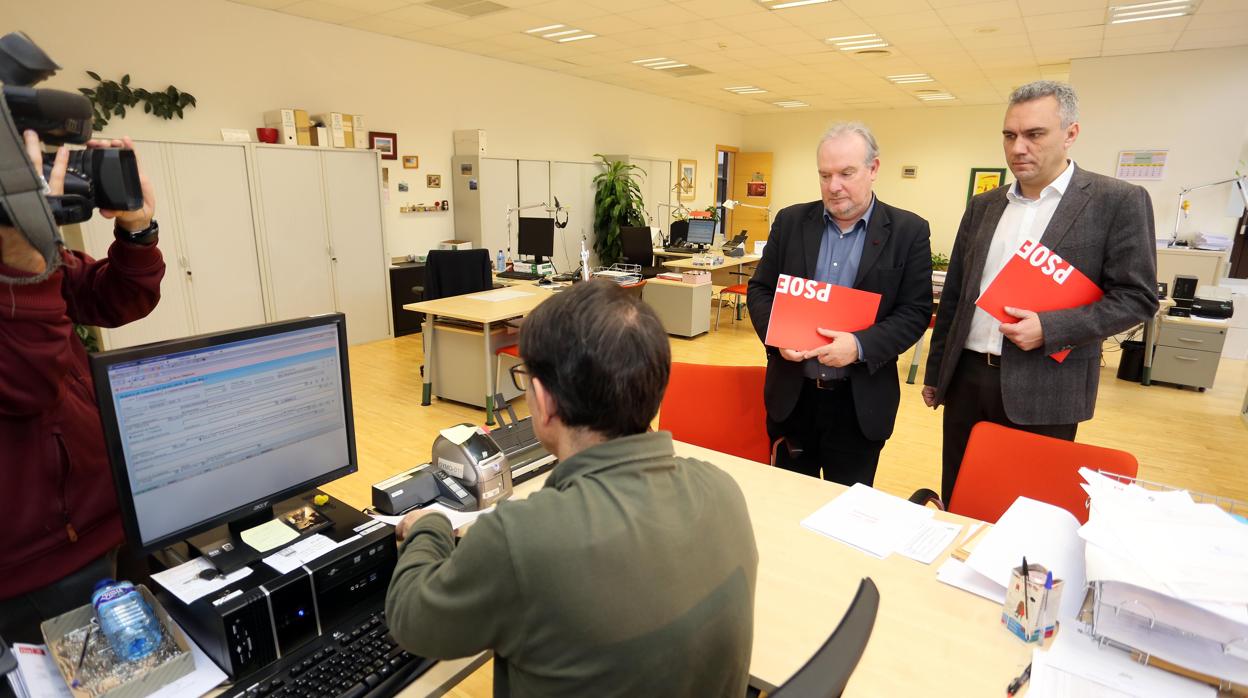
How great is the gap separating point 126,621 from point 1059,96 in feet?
8.18

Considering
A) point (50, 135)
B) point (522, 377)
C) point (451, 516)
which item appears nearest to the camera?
point (50, 135)

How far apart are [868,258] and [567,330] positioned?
56.5 inches

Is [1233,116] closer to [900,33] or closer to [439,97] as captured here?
[900,33]

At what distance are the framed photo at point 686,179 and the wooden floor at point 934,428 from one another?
19.9ft

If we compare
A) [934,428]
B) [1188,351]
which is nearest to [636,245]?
[934,428]

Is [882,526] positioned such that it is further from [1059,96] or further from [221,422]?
[221,422]

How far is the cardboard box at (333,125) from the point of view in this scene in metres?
5.75

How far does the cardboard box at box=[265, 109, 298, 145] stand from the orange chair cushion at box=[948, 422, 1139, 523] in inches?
229

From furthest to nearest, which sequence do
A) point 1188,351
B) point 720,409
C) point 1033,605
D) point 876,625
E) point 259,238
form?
point 259,238, point 1188,351, point 720,409, point 876,625, point 1033,605

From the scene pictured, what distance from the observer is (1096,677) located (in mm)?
1022

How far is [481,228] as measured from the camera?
725 cm

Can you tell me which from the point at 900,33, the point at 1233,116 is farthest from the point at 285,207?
the point at 1233,116

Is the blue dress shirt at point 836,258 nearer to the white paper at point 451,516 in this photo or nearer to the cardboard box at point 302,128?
the white paper at point 451,516

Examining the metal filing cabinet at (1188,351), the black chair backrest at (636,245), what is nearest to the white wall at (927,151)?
the black chair backrest at (636,245)
